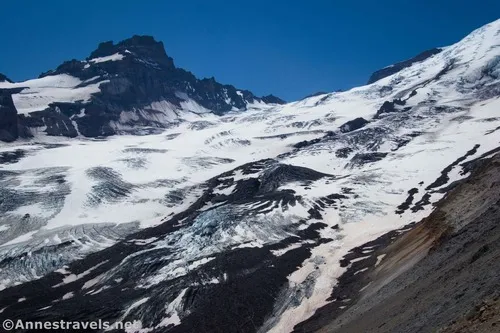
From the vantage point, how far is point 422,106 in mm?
178625

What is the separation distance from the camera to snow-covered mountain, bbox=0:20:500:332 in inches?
2122

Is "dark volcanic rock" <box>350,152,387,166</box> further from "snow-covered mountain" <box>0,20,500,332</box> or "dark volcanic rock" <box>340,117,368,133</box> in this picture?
"dark volcanic rock" <box>340,117,368,133</box>

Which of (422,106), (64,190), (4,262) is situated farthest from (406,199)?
(422,106)

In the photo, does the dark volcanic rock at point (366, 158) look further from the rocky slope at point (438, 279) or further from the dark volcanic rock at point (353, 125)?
the rocky slope at point (438, 279)

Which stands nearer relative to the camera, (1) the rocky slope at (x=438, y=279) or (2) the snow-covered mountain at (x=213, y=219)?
(1) the rocky slope at (x=438, y=279)

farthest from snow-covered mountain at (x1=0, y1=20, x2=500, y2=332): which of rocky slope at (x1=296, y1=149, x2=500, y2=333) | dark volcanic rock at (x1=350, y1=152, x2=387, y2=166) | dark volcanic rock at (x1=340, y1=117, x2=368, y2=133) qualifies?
dark volcanic rock at (x1=340, y1=117, x2=368, y2=133)

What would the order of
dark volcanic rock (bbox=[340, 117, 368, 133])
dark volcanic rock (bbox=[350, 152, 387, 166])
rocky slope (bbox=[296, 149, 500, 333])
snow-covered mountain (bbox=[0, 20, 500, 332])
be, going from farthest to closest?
dark volcanic rock (bbox=[340, 117, 368, 133]) → dark volcanic rock (bbox=[350, 152, 387, 166]) → snow-covered mountain (bbox=[0, 20, 500, 332]) → rocky slope (bbox=[296, 149, 500, 333])

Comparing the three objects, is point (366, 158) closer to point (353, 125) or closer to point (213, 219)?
point (353, 125)

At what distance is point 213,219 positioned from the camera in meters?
79.9

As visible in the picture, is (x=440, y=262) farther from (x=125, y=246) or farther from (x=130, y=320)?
(x=125, y=246)

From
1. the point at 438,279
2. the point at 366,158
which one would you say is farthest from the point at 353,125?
the point at 438,279

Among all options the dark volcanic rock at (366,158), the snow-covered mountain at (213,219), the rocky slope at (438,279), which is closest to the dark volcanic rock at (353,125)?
the snow-covered mountain at (213,219)

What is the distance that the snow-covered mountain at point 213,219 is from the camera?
53.9 m

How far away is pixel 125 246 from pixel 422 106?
133492 mm
